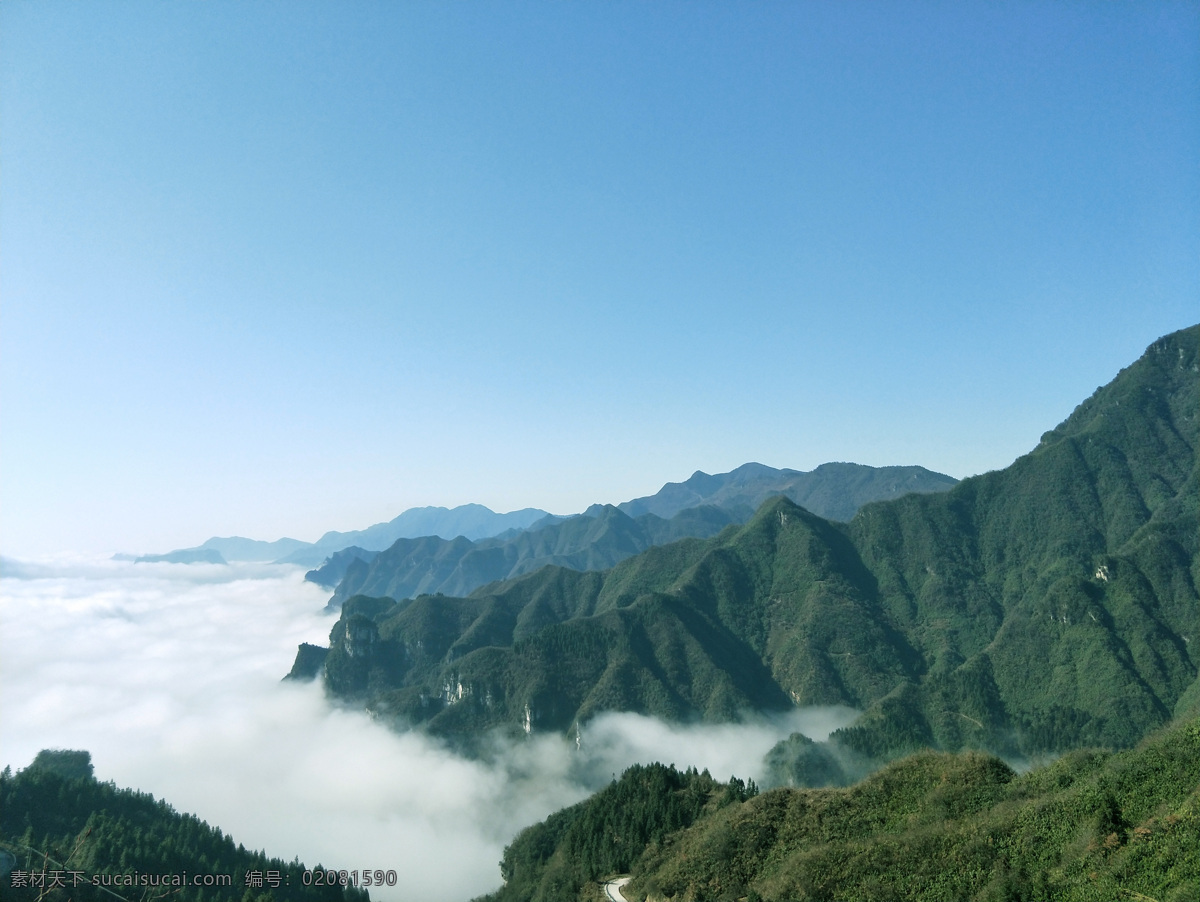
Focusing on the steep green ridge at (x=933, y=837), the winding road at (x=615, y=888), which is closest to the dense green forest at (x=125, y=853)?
the winding road at (x=615, y=888)

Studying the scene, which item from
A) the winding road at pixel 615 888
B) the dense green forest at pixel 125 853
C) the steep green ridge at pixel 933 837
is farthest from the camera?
the dense green forest at pixel 125 853

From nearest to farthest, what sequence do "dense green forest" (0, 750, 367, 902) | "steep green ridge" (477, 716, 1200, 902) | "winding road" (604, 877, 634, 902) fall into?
"steep green ridge" (477, 716, 1200, 902) → "winding road" (604, 877, 634, 902) → "dense green forest" (0, 750, 367, 902)

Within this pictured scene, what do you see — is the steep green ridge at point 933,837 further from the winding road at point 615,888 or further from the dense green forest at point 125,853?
the dense green forest at point 125,853

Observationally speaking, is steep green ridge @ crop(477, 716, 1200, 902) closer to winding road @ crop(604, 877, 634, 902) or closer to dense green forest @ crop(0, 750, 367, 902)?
winding road @ crop(604, 877, 634, 902)

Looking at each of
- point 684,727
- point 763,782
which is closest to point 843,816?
point 763,782

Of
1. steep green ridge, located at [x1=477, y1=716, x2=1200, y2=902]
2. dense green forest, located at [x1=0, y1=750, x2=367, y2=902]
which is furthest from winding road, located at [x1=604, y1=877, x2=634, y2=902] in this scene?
dense green forest, located at [x1=0, y1=750, x2=367, y2=902]

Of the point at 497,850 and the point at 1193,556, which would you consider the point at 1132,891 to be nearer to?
the point at 497,850

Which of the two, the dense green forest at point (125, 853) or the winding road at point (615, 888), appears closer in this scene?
the winding road at point (615, 888)
